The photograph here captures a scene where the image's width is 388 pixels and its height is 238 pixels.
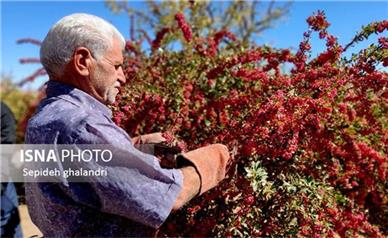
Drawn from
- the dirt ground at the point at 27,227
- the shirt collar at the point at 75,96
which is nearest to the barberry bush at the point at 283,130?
the shirt collar at the point at 75,96

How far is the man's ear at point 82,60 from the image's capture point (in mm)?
1807

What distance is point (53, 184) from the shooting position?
1700mm

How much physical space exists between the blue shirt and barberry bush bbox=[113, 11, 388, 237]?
78cm

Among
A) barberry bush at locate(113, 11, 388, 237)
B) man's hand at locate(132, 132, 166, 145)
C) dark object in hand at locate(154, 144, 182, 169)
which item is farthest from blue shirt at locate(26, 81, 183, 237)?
barberry bush at locate(113, 11, 388, 237)

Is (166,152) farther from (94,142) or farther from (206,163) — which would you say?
(94,142)

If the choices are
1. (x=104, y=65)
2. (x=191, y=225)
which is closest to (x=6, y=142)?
(x=191, y=225)

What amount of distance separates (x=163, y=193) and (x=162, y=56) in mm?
3094

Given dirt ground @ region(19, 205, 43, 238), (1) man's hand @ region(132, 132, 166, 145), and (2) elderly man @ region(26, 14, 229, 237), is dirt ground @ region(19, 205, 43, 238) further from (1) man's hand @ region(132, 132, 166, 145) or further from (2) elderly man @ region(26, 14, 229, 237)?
(2) elderly man @ region(26, 14, 229, 237)

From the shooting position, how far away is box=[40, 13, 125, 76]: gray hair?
5.94 feet

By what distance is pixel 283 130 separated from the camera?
8.10 ft

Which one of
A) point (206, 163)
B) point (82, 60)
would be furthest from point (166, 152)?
point (82, 60)

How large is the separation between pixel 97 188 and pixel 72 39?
0.57m

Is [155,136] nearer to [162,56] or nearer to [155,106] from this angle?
[155,106]

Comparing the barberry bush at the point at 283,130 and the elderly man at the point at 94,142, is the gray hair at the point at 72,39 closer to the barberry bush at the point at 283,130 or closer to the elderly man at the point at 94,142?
the elderly man at the point at 94,142
